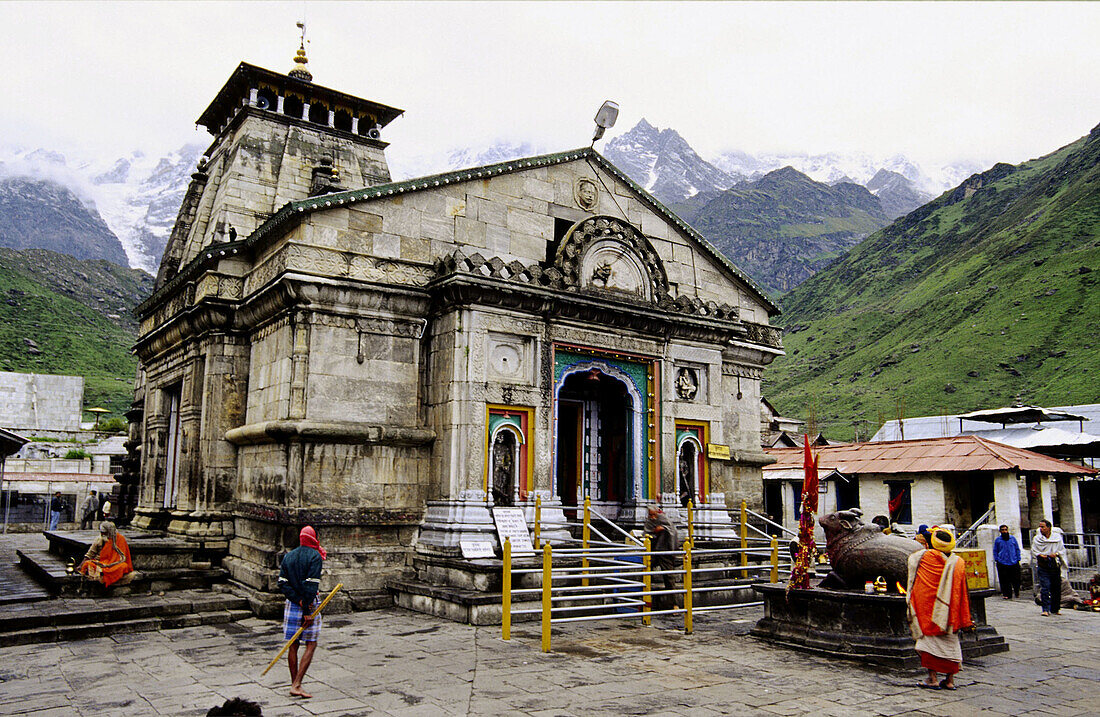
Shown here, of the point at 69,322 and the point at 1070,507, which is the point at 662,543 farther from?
the point at 69,322

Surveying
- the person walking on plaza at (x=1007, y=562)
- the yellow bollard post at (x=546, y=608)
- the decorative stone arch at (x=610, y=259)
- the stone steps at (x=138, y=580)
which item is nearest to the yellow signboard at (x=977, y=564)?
the person walking on plaza at (x=1007, y=562)

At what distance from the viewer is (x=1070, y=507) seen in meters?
21.6

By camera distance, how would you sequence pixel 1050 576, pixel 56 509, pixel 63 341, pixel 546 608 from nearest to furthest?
pixel 546 608
pixel 1050 576
pixel 56 509
pixel 63 341

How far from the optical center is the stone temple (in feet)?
44.1

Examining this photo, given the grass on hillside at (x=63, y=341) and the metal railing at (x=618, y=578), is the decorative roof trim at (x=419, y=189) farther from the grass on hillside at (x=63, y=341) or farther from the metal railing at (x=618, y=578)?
the grass on hillside at (x=63, y=341)

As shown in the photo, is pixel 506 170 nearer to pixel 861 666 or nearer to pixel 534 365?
pixel 534 365

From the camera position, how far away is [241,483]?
1508 cm

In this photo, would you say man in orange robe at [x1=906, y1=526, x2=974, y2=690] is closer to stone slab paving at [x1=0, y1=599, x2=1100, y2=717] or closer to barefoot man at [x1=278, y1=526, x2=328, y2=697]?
stone slab paving at [x1=0, y1=599, x2=1100, y2=717]

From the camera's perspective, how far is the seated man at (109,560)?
12.5 m

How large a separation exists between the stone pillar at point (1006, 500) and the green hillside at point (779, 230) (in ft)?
445

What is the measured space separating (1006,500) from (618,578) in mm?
12802

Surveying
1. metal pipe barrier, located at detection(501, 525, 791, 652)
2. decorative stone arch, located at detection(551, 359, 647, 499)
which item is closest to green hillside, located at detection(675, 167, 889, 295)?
decorative stone arch, located at detection(551, 359, 647, 499)

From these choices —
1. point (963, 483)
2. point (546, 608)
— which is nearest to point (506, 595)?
point (546, 608)

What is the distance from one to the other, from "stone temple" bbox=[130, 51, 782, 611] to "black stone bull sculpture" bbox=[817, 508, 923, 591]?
5060 millimetres
